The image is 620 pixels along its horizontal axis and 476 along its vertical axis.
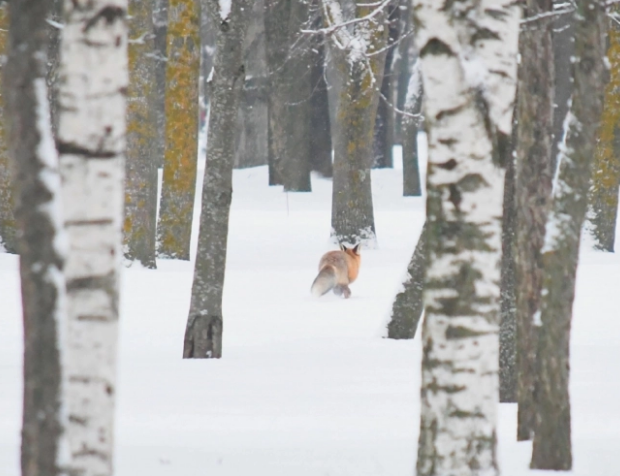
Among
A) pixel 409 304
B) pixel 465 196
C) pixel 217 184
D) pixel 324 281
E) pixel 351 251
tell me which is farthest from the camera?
pixel 351 251

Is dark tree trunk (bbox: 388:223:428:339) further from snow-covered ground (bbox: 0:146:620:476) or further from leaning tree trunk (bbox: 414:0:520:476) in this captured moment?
leaning tree trunk (bbox: 414:0:520:476)

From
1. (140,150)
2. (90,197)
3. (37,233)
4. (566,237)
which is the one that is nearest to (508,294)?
(566,237)

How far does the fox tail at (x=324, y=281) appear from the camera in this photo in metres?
14.5

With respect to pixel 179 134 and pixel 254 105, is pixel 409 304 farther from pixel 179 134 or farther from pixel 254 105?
pixel 254 105

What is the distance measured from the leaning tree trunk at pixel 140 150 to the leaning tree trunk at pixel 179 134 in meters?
0.79

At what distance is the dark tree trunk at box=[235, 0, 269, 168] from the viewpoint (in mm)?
32094

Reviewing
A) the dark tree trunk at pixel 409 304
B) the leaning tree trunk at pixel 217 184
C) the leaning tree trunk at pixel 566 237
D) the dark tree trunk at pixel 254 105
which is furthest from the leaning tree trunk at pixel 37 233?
the dark tree trunk at pixel 254 105

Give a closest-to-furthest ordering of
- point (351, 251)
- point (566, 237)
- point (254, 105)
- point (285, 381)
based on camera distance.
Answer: point (566, 237) < point (285, 381) < point (351, 251) < point (254, 105)

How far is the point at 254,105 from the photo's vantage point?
3319cm

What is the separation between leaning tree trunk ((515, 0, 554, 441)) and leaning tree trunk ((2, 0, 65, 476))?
3.88m

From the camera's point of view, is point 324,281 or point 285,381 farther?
point 324,281

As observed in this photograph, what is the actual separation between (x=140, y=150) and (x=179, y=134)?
4.02 feet

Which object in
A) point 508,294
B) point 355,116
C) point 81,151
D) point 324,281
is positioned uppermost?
point 81,151

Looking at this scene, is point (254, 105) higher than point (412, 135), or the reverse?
point (254, 105)
